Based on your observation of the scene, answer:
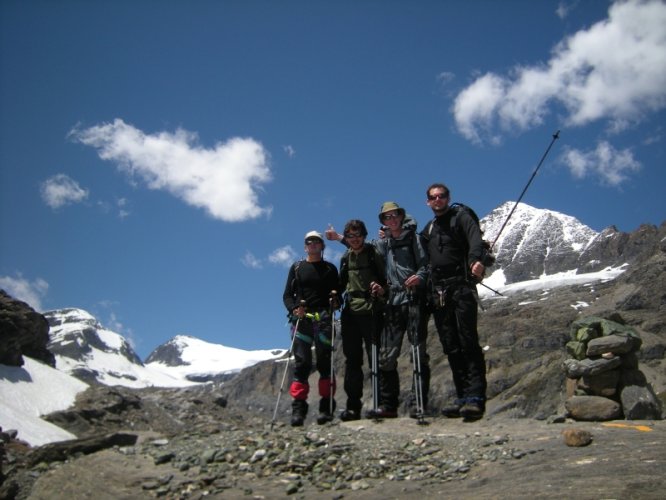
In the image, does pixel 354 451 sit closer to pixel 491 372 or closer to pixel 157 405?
pixel 157 405

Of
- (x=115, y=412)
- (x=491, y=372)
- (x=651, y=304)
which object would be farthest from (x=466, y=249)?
(x=651, y=304)

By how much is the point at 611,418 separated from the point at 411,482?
4218 mm

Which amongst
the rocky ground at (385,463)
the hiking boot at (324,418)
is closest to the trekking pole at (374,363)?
the rocky ground at (385,463)

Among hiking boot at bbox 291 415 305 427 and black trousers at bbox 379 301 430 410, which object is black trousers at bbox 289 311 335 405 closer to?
hiking boot at bbox 291 415 305 427

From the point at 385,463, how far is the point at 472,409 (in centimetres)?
220

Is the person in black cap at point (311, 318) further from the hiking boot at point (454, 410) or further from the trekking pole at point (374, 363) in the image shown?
the hiking boot at point (454, 410)

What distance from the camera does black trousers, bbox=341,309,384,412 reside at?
33.2 feet

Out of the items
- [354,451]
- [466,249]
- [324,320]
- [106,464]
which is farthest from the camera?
[324,320]

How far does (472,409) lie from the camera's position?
338 inches

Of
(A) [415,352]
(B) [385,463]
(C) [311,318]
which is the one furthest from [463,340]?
(C) [311,318]

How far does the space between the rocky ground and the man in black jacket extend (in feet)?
1.86

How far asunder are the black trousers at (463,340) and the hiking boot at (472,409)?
0.08 metres

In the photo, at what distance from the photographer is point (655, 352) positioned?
9600 centimetres

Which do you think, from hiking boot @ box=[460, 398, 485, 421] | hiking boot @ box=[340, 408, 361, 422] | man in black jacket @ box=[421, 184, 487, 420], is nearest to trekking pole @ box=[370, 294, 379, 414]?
hiking boot @ box=[340, 408, 361, 422]
